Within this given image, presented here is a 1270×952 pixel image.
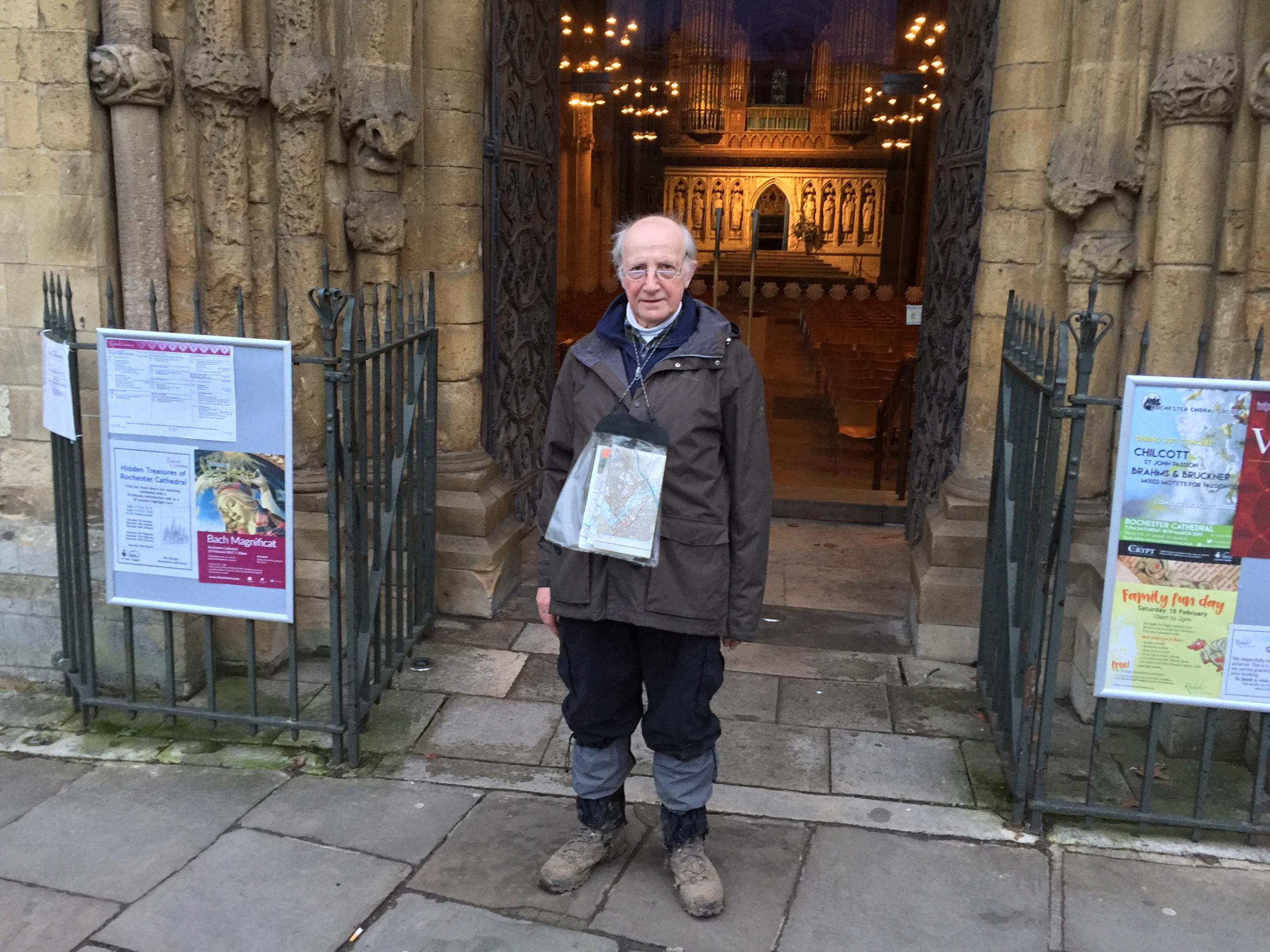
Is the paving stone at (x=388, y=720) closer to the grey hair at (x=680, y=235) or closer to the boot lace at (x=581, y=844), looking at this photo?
the boot lace at (x=581, y=844)

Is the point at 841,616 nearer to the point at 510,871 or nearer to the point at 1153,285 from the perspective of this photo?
the point at 1153,285

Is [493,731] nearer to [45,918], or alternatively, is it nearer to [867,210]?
[45,918]

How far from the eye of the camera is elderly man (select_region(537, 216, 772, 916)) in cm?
296

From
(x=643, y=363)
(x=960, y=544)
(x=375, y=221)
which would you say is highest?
(x=375, y=221)

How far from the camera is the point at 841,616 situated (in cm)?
548

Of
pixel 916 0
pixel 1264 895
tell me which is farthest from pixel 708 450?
pixel 916 0

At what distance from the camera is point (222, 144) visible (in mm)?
4438

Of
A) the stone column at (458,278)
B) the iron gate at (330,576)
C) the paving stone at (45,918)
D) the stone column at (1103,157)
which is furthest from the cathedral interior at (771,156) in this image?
the paving stone at (45,918)

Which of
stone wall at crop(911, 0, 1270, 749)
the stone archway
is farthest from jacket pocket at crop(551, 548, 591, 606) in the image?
the stone archway

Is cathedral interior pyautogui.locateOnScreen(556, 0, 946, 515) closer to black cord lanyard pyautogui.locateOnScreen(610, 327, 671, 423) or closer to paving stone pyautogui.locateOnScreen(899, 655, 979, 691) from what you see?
paving stone pyautogui.locateOnScreen(899, 655, 979, 691)

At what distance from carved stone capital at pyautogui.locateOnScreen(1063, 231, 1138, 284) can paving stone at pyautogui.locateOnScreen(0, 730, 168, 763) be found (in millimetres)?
3762

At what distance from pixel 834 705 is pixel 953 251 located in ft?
7.45

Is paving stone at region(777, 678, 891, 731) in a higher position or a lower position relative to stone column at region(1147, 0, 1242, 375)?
lower

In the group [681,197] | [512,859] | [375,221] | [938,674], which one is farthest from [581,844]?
[681,197]
